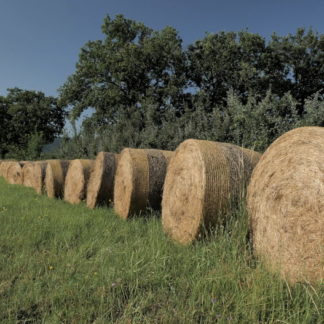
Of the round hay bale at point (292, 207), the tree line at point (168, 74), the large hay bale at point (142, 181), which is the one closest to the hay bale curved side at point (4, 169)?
the tree line at point (168, 74)

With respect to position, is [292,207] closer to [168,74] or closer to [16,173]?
[16,173]

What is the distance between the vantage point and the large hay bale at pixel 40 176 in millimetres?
10476

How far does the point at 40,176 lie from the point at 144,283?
907 cm

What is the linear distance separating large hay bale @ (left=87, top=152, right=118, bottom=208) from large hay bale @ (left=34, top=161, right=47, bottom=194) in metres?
4.25

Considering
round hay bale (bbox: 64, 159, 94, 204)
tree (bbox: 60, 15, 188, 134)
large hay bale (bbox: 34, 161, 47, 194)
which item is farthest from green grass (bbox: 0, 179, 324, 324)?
tree (bbox: 60, 15, 188, 134)

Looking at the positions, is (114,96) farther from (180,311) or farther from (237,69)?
(180,311)

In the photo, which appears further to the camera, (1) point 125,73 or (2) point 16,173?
(1) point 125,73

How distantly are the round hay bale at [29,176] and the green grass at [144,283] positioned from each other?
8.25 meters

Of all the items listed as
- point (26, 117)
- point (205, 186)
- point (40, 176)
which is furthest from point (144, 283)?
point (26, 117)

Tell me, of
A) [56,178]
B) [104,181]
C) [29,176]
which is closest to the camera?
[104,181]

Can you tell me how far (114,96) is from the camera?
78.8 ft

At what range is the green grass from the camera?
2203 mm

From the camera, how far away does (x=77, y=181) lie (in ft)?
26.0

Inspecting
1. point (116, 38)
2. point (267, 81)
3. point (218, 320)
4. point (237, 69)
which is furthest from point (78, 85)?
point (218, 320)
